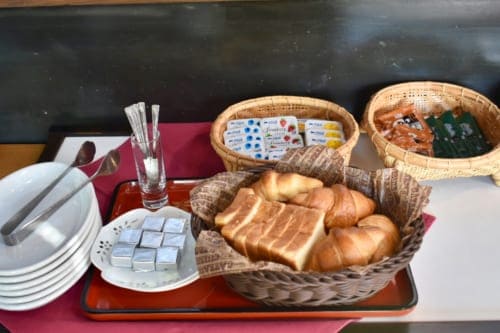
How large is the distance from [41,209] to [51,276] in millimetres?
171

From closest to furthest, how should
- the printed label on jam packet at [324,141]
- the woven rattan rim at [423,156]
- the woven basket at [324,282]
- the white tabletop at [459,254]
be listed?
the woven basket at [324,282] → the white tabletop at [459,254] → the woven rattan rim at [423,156] → the printed label on jam packet at [324,141]

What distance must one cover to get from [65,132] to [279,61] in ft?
1.72

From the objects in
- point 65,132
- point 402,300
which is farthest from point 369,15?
point 65,132

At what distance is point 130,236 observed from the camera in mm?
825

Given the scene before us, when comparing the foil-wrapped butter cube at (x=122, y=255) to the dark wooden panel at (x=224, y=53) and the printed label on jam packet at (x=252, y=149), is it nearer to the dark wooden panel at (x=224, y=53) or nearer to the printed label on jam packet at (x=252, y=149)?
the printed label on jam packet at (x=252, y=149)

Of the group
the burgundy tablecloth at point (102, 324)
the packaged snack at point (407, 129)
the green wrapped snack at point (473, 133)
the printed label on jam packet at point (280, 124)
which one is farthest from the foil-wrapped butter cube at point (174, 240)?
the green wrapped snack at point (473, 133)

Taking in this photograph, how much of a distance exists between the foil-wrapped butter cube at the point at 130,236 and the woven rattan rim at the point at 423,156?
47cm

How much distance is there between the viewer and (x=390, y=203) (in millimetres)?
801

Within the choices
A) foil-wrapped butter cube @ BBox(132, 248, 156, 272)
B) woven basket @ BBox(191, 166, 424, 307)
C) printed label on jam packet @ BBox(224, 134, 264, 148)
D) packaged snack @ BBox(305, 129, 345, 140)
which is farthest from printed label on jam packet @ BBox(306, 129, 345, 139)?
foil-wrapped butter cube @ BBox(132, 248, 156, 272)

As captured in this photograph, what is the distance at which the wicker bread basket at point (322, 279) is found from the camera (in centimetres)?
66

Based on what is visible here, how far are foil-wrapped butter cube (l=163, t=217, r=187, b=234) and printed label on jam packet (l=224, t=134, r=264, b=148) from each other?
0.78 feet

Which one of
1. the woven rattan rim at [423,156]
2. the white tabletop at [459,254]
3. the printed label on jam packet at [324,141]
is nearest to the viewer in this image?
the white tabletop at [459,254]

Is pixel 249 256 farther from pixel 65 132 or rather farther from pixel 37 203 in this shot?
pixel 65 132

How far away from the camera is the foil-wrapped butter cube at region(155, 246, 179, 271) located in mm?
783
